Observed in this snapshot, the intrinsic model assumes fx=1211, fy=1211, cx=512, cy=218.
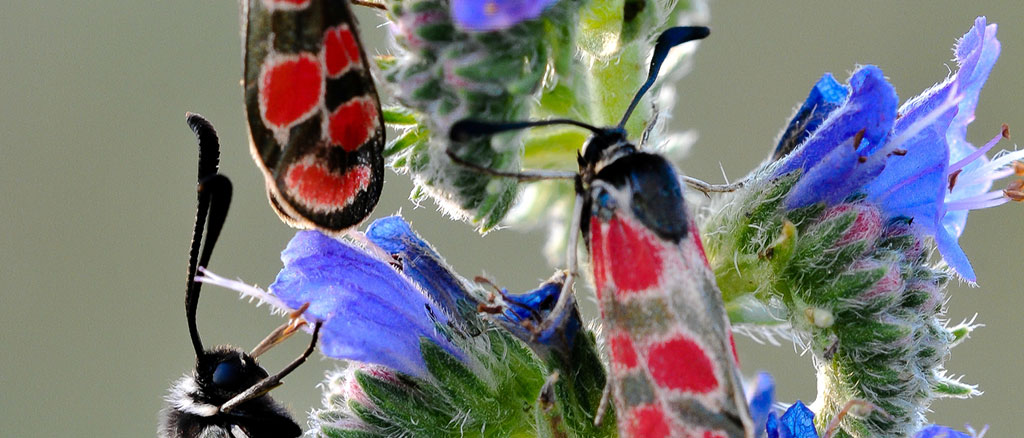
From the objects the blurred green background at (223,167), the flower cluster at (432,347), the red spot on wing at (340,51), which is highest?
the red spot on wing at (340,51)

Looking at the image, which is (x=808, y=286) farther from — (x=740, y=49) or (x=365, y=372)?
(x=740, y=49)

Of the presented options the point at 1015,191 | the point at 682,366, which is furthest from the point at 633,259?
the point at 1015,191

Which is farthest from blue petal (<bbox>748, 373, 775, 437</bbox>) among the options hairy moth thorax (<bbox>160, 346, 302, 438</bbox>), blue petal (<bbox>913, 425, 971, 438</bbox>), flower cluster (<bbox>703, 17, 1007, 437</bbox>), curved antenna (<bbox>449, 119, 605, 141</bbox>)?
hairy moth thorax (<bbox>160, 346, 302, 438</bbox>)

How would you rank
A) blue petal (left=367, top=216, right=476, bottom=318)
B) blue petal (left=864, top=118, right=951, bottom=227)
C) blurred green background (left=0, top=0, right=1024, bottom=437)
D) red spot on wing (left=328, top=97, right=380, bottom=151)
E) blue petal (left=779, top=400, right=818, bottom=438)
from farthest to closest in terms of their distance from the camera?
1. blurred green background (left=0, top=0, right=1024, bottom=437)
2. blue petal (left=367, top=216, right=476, bottom=318)
3. blue petal (left=864, top=118, right=951, bottom=227)
4. blue petal (left=779, top=400, right=818, bottom=438)
5. red spot on wing (left=328, top=97, right=380, bottom=151)

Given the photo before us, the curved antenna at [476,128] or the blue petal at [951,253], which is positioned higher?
the curved antenna at [476,128]

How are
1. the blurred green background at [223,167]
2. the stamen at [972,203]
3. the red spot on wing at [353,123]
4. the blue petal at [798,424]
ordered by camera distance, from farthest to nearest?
1. the blurred green background at [223,167]
2. the stamen at [972,203]
3. the blue petal at [798,424]
4. the red spot on wing at [353,123]

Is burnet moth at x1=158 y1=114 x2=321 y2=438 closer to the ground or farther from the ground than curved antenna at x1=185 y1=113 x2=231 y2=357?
closer to the ground

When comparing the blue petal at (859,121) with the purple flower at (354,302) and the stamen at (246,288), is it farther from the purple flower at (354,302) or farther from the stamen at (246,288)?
the stamen at (246,288)

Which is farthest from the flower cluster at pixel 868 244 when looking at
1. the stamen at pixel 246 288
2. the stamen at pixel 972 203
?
the stamen at pixel 246 288

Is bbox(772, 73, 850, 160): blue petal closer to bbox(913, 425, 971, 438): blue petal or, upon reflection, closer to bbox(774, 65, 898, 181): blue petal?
bbox(774, 65, 898, 181): blue petal
